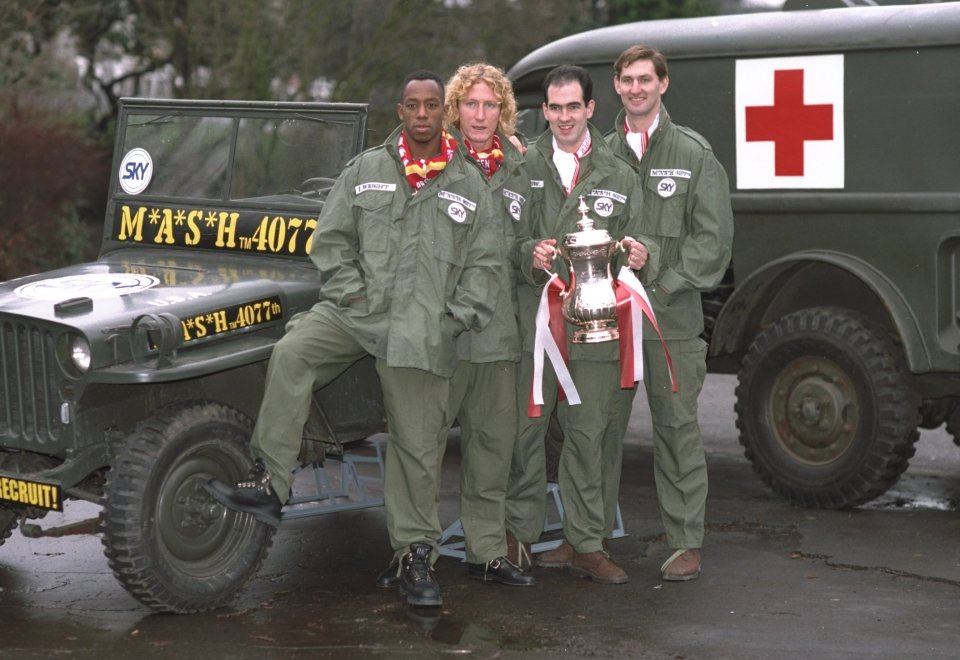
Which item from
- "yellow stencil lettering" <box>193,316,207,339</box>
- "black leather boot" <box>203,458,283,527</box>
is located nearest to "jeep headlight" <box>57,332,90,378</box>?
"yellow stencil lettering" <box>193,316,207,339</box>

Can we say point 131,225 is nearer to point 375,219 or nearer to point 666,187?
point 375,219

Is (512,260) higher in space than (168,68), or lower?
lower

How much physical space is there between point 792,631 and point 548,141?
2.08 metres

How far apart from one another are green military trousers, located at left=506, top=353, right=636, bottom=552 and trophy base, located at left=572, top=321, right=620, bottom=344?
0.17 metres

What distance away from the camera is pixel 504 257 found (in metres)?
5.89

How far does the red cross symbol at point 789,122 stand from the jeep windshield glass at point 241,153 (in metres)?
2.12

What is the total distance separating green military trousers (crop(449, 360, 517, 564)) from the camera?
5.95 metres

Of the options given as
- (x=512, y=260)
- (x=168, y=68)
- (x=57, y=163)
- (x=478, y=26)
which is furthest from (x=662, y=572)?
(x=168, y=68)

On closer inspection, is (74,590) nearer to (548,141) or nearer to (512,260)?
(512,260)

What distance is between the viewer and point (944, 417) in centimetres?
779

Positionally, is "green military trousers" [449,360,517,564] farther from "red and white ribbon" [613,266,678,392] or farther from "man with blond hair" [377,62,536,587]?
"red and white ribbon" [613,266,678,392]

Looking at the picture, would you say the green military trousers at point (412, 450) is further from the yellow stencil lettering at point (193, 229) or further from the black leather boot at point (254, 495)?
the yellow stencil lettering at point (193, 229)

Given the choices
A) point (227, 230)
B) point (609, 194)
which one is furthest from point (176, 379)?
point (609, 194)

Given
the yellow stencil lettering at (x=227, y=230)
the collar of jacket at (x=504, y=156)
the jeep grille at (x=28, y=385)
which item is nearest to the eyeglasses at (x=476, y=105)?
the collar of jacket at (x=504, y=156)
